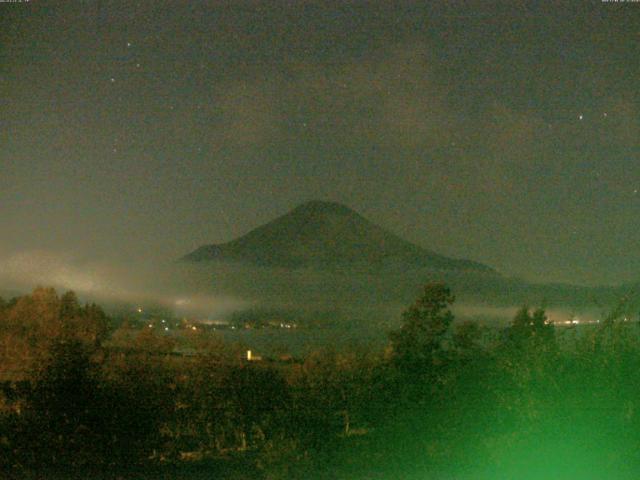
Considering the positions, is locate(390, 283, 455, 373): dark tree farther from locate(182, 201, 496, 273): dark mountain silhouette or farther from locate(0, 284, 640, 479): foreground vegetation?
locate(182, 201, 496, 273): dark mountain silhouette

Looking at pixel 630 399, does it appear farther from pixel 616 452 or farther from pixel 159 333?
pixel 159 333

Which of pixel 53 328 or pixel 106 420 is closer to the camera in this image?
pixel 106 420

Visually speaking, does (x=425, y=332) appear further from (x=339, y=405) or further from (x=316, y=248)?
(x=316, y=248)

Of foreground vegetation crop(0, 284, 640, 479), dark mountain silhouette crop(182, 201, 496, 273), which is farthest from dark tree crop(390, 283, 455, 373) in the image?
dark mountain silhouette crop(182, 201, 496, 273)

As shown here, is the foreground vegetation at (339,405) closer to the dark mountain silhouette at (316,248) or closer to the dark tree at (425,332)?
the dark tree at (425,332)

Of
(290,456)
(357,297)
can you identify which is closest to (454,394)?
(290,456)

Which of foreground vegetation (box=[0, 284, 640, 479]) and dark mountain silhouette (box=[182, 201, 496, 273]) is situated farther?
dark mountain silhouette (box=[182, 201, 496, 273])

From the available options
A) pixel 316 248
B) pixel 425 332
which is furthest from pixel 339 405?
pixel 316 248

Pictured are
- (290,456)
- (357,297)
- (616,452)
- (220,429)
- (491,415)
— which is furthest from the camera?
(357,297)
